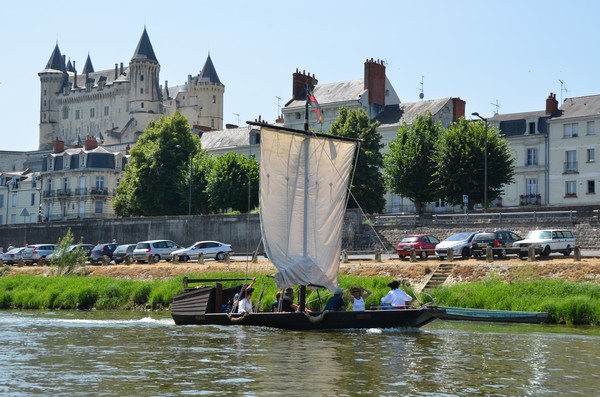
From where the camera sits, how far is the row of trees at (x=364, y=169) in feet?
224

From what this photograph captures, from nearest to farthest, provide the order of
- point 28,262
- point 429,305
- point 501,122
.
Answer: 1. point 429,305
2. point 28,262
3. point 501,122

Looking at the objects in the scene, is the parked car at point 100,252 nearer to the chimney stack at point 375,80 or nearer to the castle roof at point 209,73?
the chimney stack at point 375,80

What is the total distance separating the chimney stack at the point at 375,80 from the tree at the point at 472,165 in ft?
75.9

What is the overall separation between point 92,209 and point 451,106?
4654 cm

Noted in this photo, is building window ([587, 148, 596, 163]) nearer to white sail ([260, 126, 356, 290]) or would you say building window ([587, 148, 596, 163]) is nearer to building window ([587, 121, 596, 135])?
building window ([587, 121, 596, 135])

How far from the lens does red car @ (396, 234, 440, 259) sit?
5044 centimetres

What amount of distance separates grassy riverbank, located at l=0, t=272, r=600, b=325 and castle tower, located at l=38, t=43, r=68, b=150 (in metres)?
146

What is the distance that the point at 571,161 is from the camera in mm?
80438

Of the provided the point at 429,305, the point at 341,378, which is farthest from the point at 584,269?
the point at 341,378

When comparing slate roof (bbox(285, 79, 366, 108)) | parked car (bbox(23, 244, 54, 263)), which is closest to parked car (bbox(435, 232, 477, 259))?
parked car (bbox(23, 244, 54, 263))

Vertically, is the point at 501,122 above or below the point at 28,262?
above

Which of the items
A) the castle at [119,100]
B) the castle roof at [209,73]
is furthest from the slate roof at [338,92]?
the castle roof at [209,73]

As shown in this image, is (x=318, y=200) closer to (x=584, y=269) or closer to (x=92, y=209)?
(x=584, y=269)

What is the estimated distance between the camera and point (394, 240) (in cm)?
6050
